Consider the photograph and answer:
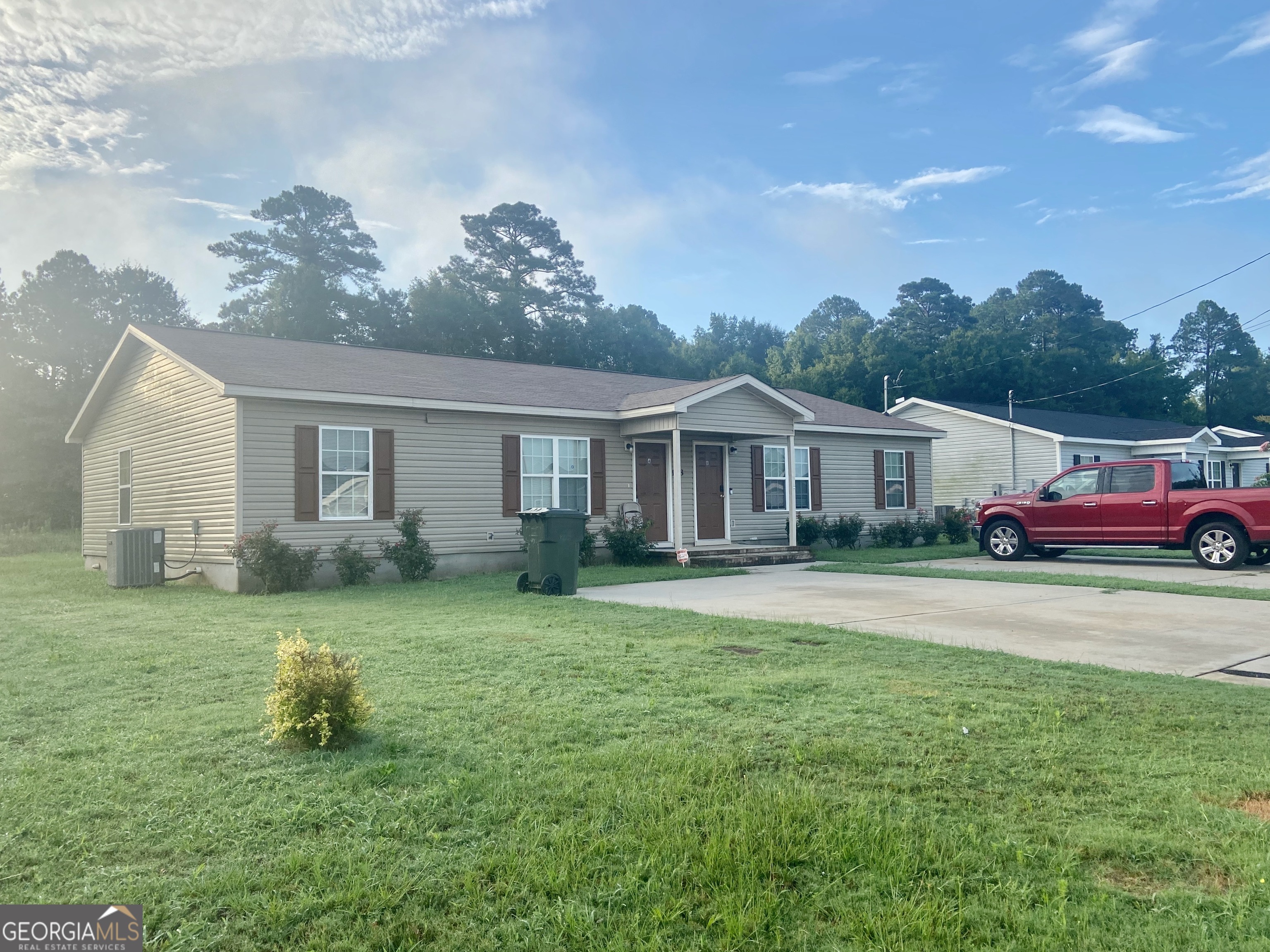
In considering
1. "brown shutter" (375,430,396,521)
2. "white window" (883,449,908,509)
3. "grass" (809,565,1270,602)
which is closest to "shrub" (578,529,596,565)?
"brown shutter" (375,430,396,521)

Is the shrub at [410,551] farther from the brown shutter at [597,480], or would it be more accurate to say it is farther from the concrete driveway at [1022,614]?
the brown shutter at [597,480]

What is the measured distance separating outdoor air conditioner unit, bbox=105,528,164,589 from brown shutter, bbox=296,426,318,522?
2681 millimetres

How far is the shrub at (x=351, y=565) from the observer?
1283 centimetres

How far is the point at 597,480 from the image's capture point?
636 inches

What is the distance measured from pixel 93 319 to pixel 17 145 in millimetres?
30810

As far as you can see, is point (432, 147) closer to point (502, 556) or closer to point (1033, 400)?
point (502, 556)

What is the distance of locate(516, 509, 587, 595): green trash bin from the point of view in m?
11.1

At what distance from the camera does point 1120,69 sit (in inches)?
774

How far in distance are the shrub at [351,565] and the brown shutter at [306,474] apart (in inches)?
24.8

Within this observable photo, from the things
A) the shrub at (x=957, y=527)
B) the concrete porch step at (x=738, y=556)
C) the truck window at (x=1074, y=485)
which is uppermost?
the truck window at (x=1074, y=485)

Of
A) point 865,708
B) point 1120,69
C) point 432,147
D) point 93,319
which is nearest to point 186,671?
point 865,708

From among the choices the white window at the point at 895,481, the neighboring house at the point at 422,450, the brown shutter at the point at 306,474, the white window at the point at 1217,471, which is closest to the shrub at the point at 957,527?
the white window at the point at 895,481

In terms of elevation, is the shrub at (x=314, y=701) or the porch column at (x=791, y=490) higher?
the porch column at (x=791, y=490)

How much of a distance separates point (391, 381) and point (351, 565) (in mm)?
3544
